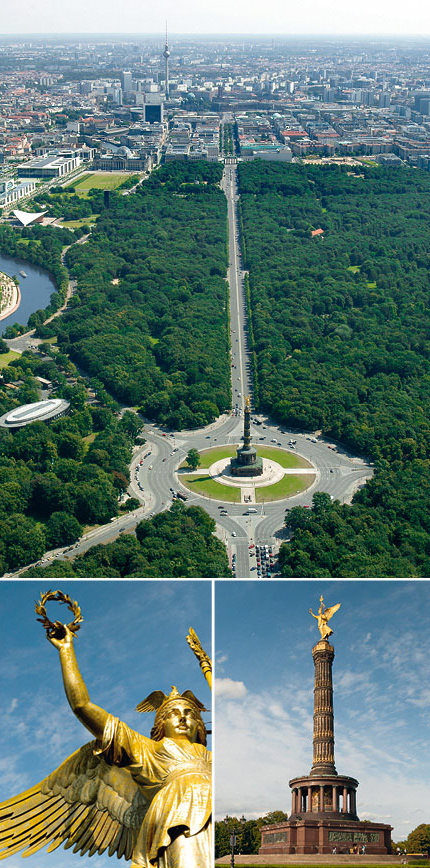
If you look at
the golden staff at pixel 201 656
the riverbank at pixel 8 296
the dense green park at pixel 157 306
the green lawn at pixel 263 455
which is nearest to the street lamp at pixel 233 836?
the golden staff at pixel 201 656

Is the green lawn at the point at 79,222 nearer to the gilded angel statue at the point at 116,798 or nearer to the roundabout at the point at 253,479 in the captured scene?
the roundabout at the point at 253,479

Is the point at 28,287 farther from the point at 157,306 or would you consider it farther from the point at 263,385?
the point at 263,385

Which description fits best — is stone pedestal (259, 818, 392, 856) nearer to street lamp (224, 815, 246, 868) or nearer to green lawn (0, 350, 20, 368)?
street lamp (224, 815, 246, 868)

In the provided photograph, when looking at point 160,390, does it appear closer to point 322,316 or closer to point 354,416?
point 354,416

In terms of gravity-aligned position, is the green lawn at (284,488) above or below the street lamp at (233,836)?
above

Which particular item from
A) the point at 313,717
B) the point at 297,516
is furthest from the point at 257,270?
the point at 313,717

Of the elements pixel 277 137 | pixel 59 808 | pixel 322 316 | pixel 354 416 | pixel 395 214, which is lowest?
pixel 59 808

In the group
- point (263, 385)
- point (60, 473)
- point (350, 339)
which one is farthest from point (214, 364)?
point (60, 473)
